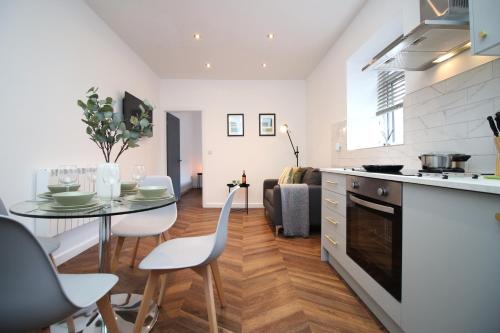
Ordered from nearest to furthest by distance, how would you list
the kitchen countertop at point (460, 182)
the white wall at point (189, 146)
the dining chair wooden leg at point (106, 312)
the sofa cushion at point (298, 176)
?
the kitchen countertop at point (460, 182)
the dining chair wooden leg at point (106, 312)
the sofa cushion at point (298, 176)
the white wall at point (189, 146)

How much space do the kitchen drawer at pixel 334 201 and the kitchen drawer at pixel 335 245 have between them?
23 centimetres

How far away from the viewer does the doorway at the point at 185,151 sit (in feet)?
18.4

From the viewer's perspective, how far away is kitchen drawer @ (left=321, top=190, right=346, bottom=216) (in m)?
1.80

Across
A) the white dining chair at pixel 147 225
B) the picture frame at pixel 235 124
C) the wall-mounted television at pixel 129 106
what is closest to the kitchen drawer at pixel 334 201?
the white dining chair at pixel 147 225

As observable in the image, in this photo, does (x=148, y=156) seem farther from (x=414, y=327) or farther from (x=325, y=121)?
(x=414, y=327)

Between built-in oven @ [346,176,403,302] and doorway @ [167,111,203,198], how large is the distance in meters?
4.52

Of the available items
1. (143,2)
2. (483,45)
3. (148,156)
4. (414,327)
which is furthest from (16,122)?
(483,45)

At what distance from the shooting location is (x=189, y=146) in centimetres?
743

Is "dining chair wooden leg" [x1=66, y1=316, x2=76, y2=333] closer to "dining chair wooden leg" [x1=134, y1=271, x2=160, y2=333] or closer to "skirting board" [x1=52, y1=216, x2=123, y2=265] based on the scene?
"dining chair wooden leg" [x1=134, y1=271, x2=160, y2=333]

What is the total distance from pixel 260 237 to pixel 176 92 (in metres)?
3.56

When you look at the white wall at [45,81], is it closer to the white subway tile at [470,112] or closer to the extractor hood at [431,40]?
the extractor hood at [431,40]

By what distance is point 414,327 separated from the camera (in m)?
1.04

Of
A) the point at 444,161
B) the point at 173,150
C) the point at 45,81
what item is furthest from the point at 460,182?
the point at 173,150

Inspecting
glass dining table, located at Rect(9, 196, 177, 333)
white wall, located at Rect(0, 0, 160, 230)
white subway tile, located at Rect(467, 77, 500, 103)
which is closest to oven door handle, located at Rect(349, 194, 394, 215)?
white subway tile, located at Rect(467, 77, 500, 103)
